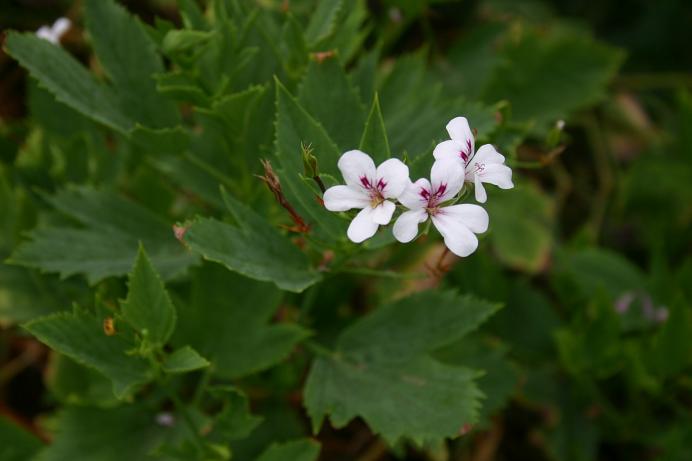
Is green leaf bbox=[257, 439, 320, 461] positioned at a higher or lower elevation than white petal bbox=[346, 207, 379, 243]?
lower

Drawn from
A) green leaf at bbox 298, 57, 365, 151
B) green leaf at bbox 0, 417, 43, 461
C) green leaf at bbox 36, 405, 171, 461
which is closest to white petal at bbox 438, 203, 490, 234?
green leaf at bbox 298, 57, 365, 151

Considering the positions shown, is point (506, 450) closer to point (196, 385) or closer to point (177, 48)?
point (196, 385)

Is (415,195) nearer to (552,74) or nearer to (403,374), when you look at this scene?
(403,374)

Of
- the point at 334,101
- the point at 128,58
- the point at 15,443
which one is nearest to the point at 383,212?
the point at 334,101

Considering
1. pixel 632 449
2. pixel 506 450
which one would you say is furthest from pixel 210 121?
pixel 632 449

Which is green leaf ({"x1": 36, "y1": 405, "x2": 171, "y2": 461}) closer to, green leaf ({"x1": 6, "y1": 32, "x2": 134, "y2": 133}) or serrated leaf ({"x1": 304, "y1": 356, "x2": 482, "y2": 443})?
serrated leaf ({"x1": 304, "y1": 356, "x2": 482, "y2": 443})
